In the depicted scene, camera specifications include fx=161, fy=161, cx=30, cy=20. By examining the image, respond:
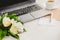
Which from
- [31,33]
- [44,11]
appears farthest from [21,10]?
[31,33]

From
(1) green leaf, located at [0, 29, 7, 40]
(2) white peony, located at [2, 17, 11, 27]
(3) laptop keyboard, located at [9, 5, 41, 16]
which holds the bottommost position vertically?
(3) laptop keyboard, located at [9, 5, 41, 16]

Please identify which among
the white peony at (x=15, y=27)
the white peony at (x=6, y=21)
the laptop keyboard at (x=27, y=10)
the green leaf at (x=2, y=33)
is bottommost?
the laptop keyboard at (x=27, y=10)

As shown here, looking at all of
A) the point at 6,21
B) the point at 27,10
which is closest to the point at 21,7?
the point at 27,10

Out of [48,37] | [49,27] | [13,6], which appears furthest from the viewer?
[13,6]

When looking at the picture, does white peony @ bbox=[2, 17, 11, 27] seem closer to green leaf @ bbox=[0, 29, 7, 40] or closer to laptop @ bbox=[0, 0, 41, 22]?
green leaf @ bbox=[0, 29, 7, 40]

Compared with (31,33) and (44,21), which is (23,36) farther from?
(44,21)

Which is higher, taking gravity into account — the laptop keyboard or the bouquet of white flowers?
the bouquet of white flowers

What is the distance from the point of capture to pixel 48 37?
1.28m

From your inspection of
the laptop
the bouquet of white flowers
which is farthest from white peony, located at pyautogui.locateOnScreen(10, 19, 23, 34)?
the laptop

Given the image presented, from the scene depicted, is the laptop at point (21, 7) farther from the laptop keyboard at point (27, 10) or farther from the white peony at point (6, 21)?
the white peony at point (6, 21)

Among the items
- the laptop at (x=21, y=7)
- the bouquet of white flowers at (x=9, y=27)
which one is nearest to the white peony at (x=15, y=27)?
the bouquet of white flowers at (x=9, y=27)

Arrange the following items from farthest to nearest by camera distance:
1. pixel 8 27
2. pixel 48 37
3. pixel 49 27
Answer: pixel 49 27 → pixel 48 37 → pixel 8 27

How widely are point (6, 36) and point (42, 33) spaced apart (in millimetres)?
492

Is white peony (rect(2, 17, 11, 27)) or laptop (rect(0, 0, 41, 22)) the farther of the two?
laptop (rect(0, 0, 41, 22))
